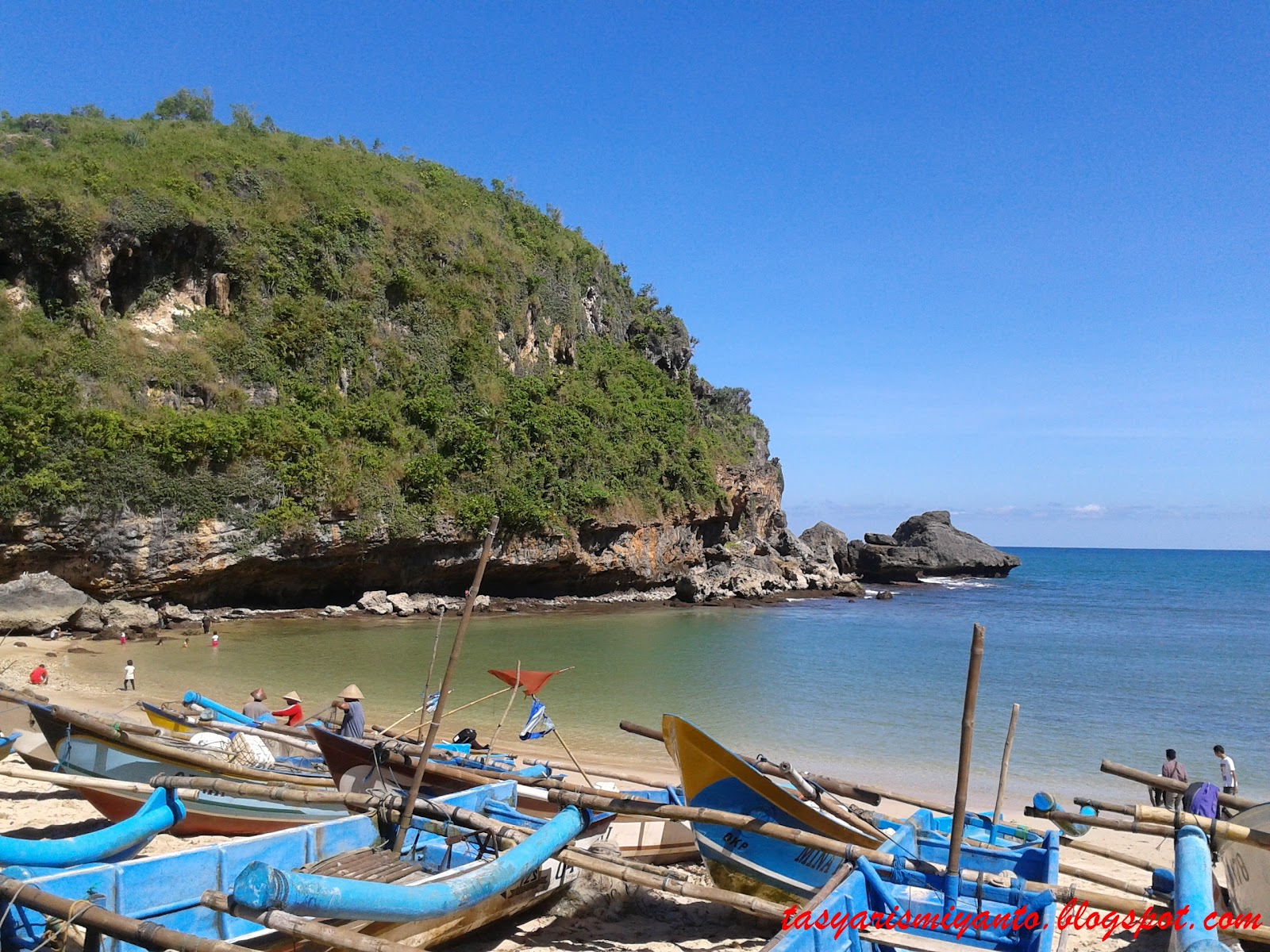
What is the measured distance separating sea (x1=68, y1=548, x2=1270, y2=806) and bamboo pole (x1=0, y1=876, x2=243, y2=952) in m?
5.09

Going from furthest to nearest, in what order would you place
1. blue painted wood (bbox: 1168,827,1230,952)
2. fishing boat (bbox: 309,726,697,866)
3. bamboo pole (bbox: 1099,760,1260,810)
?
fishing boat (bbox: 309,726,697,866) → bamboo pole (bbox: 1099,760,1260,810) → blue painted wood (bbox: 1168,827,1230,952)

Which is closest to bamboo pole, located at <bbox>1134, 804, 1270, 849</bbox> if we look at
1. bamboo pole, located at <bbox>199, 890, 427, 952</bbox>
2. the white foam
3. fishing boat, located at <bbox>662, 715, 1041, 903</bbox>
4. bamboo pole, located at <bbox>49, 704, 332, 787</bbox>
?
fishing boat, located at <bbox>662, 715, 1041, 903</bbox>

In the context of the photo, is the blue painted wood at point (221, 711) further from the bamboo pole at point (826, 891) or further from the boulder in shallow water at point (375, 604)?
the boulder in shallow water at point (375, 604)

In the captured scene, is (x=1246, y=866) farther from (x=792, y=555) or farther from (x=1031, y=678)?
(x=792, y=555)

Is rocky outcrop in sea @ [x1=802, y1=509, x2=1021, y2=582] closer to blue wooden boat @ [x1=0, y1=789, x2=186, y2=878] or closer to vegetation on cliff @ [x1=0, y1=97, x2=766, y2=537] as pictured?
vegetation on cliff @ [x1=0, y1=97, x2=766, y2=537]

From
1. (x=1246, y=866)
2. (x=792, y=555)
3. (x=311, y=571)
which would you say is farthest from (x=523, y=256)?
(x=1246, y=866)

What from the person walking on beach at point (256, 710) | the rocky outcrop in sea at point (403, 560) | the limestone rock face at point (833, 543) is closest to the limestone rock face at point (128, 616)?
the rocky outcrop in sea at point (403, 560)

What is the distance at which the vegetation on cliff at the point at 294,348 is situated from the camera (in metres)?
25.8

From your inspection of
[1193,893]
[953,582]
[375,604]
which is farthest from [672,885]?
[953,582]

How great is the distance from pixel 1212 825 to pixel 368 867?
5.65 metres

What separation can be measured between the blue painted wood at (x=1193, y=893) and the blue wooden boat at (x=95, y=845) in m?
5.48

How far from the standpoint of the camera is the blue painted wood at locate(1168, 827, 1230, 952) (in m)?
3.61

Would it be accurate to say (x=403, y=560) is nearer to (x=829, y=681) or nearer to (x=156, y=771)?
(x=829, y=681)

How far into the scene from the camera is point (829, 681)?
20.5 meters
